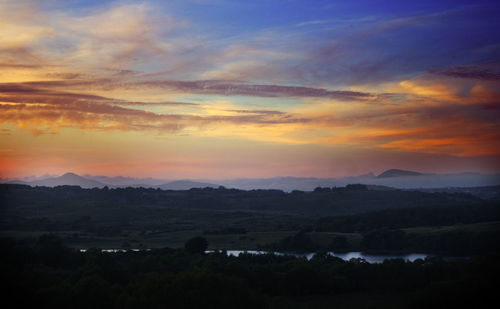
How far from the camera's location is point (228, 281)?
28938 millimetres

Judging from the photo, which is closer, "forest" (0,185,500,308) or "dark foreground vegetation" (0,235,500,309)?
"dark foreground vegetation" (0,235,500,309)

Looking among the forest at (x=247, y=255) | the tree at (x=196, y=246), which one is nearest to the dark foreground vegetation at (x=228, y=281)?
the forest at (x=247, y=255)

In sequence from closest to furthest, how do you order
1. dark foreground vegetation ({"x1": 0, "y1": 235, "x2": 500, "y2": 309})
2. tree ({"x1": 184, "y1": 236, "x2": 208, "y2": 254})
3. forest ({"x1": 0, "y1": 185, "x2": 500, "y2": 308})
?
1. dark foreground vegetation ({"x1": 0, "y1": 235, "x2": 500, "y2": 309})
2. forest ({"x1": 0, "y1": 185, "x2": 500, "y2": 308})
3. tree ({"x1": 184, "y1": 236, "x2": 208, "y2": 254})

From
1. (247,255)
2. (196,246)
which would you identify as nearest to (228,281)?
(247,255)

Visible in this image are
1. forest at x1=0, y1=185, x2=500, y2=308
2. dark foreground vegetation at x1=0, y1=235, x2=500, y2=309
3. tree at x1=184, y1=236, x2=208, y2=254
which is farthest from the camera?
tree at x1=184, y1=236, x2=208, y2=254

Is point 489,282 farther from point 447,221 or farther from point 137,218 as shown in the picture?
point 137,218

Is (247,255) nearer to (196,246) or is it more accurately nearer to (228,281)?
(196,246)

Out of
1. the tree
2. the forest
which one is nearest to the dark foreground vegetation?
the forest

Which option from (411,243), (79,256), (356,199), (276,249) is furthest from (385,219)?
(79,256)

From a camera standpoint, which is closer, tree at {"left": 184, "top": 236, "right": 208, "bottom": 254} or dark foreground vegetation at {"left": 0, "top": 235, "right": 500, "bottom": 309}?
dark foreground vegetation at {"left": 0, "top": 235, "right": 500, "bottom": 309}

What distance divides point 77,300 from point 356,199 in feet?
417

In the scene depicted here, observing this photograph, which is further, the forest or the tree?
the tree

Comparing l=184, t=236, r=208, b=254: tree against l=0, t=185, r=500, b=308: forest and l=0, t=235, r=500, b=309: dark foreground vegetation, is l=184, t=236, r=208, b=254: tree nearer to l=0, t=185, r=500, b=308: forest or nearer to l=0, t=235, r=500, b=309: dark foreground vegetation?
l=0, t=185, r=500, b=308: forest

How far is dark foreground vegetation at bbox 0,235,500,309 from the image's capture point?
1022 inches
